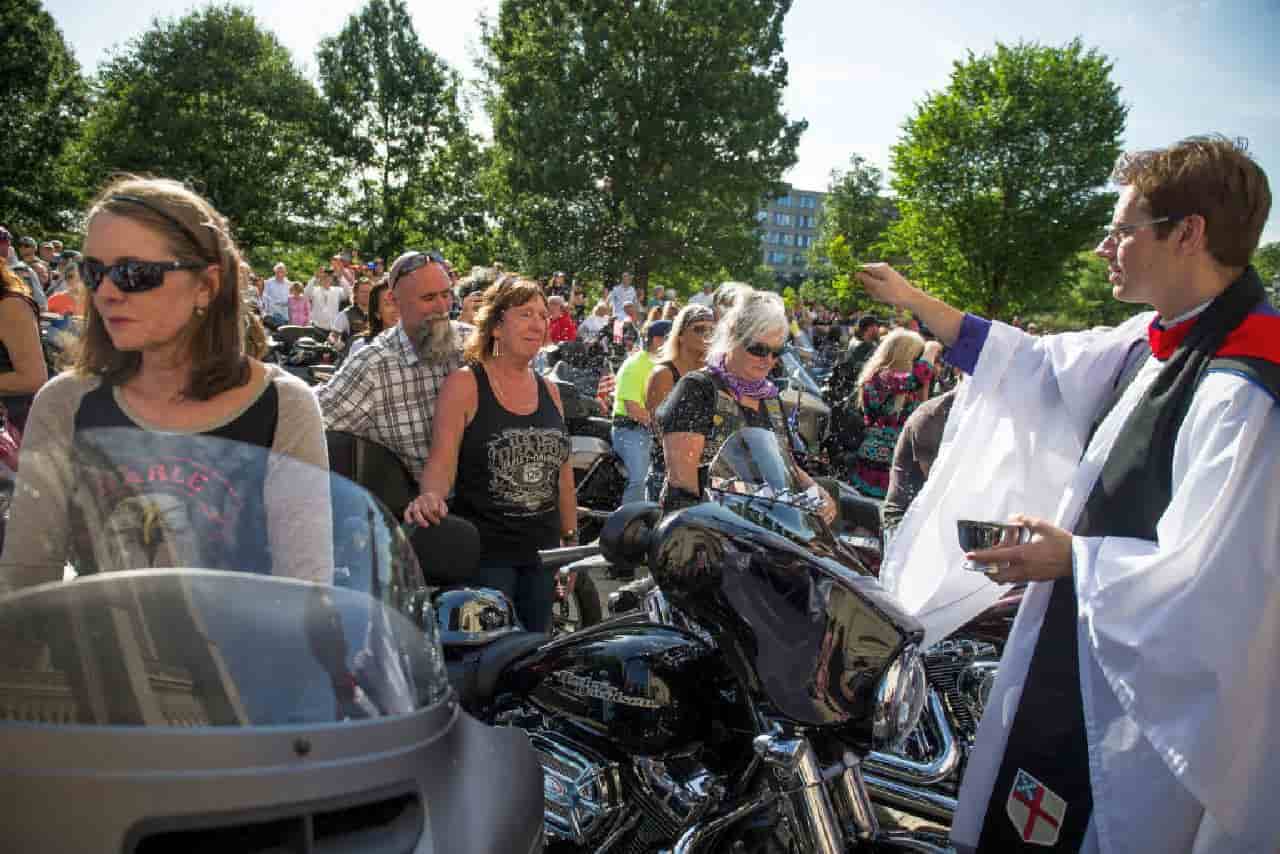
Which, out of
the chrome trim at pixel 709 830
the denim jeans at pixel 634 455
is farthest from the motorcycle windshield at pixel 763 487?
the denim jeans at pixel 634 455

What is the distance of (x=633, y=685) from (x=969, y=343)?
146cm

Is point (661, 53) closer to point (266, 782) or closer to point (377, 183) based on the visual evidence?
point (377, 183)

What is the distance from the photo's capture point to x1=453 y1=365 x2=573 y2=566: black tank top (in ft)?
10.4

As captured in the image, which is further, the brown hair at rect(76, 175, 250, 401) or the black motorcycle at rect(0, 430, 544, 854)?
the brown hair at rect(76, 175, 250, 401)

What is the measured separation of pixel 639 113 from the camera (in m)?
31.0

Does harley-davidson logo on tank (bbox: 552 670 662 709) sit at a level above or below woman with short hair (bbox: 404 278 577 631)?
below

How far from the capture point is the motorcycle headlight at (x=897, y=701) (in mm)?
1650

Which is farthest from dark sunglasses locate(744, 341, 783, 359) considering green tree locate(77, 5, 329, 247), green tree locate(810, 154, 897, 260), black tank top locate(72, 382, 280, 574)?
green tree locate(810, 154, 897, 260)

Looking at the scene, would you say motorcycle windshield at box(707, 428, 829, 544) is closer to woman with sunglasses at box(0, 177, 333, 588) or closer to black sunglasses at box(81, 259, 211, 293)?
woman with sunglasses at box(0, 177, 333, 588)

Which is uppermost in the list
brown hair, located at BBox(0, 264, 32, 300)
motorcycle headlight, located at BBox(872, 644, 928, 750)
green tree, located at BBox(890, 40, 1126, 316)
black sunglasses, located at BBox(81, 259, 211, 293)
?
green tree, located at BBox(890, 40, 1126, 316)

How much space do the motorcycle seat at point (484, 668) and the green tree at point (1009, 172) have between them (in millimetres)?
36514

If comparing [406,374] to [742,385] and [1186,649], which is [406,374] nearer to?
[742,385]

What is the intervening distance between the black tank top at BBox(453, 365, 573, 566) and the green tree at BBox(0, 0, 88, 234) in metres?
35.3

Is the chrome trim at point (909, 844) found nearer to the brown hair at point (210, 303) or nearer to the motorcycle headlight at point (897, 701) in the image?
the motorcycle headlight at point (897, 701)
